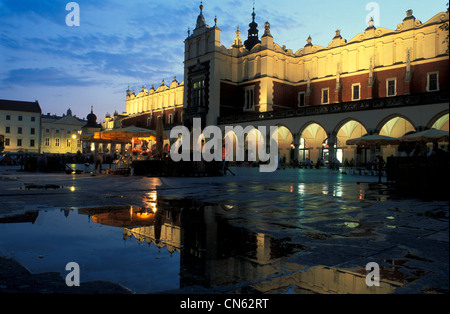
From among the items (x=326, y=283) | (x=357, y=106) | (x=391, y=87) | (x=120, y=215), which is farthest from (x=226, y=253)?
(x=391, y=87)

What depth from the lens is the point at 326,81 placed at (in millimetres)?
38750

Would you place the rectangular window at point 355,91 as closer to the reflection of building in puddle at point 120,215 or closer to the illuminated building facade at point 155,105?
the illuminated building facade at point 155,105

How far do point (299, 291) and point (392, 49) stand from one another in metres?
36.6

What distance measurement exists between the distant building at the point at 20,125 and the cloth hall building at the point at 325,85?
52848 millimetres

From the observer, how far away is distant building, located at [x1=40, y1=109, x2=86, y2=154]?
85.2 metres

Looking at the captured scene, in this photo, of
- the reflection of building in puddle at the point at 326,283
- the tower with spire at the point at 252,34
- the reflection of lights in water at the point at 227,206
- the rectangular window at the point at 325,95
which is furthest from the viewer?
the tower with spire at the point at 252,34

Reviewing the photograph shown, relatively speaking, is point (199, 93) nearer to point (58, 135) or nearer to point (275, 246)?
point (275, 246)

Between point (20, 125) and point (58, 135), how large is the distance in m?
9.45

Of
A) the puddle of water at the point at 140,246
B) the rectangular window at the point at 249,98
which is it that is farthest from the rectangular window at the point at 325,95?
the puddle of water at the point at 140,246

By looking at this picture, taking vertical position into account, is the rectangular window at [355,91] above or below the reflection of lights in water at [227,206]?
above

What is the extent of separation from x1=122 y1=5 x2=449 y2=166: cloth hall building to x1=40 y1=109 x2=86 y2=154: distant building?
55.1 metres

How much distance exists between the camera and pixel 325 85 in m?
38.9

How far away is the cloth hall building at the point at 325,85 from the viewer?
28.8 metres

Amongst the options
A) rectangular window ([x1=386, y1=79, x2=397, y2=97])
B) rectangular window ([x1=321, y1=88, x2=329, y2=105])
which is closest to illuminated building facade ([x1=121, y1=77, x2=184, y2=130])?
rectangular window ([x1=321, y1=88, x2=329, y2=105])
